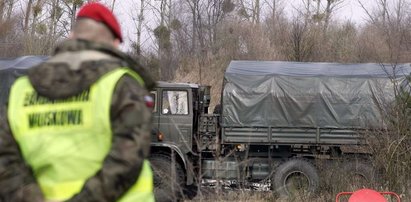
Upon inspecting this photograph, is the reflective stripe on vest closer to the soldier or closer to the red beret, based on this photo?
the soldier

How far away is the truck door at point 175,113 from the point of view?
44.8ft

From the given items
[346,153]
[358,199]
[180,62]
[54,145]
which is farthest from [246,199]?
[180,62]

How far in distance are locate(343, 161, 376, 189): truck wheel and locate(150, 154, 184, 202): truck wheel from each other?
276cm

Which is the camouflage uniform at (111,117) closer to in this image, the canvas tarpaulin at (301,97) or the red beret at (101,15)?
the red beret at (101,15)

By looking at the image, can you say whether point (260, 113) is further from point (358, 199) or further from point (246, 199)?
point (358, 199)

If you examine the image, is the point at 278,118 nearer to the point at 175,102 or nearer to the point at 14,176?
the point at 175,102

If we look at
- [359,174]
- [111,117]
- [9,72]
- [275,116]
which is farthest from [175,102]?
[111,117]

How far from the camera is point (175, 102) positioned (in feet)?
44.9

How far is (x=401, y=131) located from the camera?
9359mm

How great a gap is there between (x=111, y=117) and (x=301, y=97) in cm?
1270

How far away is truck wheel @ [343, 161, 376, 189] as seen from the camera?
1041 cm

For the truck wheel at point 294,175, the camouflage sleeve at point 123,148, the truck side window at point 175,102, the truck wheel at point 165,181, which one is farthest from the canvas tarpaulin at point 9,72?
the camouflage sleeve at point 123,148

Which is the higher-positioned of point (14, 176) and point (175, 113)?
point (14, 176)

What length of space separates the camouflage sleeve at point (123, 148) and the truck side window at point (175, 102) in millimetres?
11317
